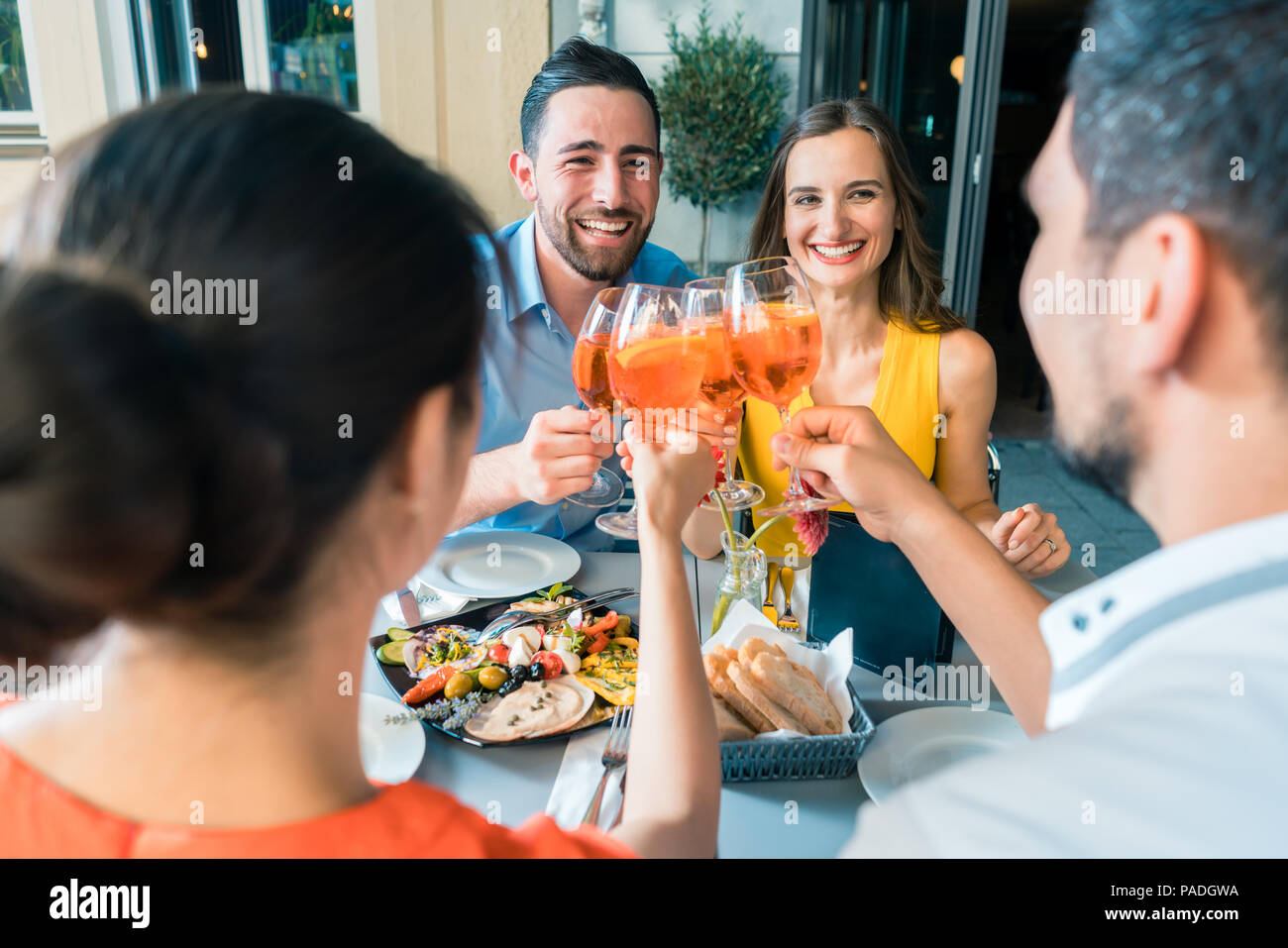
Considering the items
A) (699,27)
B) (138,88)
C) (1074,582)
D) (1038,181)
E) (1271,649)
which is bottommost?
(1074,582)

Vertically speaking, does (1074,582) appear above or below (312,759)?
below

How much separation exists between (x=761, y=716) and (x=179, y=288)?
0.86 m

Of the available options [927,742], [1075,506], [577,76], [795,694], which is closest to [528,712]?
[795,694]

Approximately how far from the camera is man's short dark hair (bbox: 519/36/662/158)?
2.30 meters

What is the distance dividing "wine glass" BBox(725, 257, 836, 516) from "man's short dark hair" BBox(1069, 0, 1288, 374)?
743 mm

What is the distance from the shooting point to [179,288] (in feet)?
1.74

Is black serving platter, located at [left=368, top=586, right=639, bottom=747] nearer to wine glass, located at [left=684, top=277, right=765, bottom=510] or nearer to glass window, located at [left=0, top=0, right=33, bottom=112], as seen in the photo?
wine glass, located at [left=684, top=277, right=765, bottom=510]

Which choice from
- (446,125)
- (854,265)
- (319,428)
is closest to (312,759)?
(319,428)

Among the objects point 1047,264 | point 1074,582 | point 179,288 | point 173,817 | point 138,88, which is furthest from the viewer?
point 138,88

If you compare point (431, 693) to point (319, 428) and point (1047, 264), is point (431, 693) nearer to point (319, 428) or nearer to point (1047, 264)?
point (319, 428)

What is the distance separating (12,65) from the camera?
15.0 feet

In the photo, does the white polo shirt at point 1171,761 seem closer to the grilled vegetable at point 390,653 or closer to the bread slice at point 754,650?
Result: the bread slice at point 754,650

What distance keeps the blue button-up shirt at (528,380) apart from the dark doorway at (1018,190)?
4.39m

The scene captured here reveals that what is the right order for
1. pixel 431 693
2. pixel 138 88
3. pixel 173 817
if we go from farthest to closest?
1. pixel 138 88
2. pixel 431 693
3. pixel 173 817
